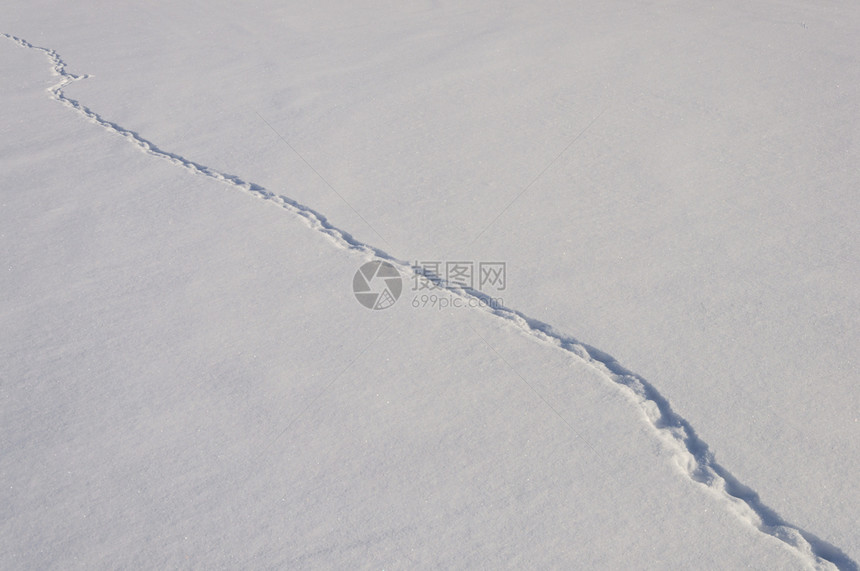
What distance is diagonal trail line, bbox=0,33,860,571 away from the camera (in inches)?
54.4

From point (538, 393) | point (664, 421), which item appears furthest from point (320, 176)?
point (664, 421)

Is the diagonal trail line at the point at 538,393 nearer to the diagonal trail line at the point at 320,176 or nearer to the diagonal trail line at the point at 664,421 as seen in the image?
the diagonal trail line at the point at 664,421

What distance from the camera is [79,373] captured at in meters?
1.93

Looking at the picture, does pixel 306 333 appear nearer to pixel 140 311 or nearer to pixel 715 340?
pixel 140 311

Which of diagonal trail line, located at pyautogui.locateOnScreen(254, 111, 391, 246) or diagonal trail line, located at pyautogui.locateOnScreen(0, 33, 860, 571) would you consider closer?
diagonal trail line, located at pyautogui.locateOnScreen(0, 33, 860, 571)

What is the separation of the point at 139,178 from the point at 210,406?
174 centimetres

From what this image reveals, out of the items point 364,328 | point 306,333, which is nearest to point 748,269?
point 364,328

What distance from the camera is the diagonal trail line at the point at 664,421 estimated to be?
1.38 meters

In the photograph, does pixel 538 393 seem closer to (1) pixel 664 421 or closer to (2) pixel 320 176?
(1) pixel 664 421

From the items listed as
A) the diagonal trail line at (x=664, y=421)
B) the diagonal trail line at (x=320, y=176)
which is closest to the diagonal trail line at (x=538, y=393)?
the diagonal trail line at (x=664, y=421)

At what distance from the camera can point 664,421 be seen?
1697 millimetres

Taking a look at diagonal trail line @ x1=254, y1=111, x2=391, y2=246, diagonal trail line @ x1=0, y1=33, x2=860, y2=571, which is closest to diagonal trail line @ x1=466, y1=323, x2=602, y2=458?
diagonal trail line @ x1=0, y1=33, x2=860, y2=571

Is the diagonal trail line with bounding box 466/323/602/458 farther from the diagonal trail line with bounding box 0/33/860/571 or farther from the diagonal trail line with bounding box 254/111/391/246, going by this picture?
the diagonal trail line with bounding box 254/111/391/246

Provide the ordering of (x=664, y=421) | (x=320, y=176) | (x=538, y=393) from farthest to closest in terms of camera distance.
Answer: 1. (x=320, y=176)
2. (x=538, y=393)
3. (x=664, y=421)
